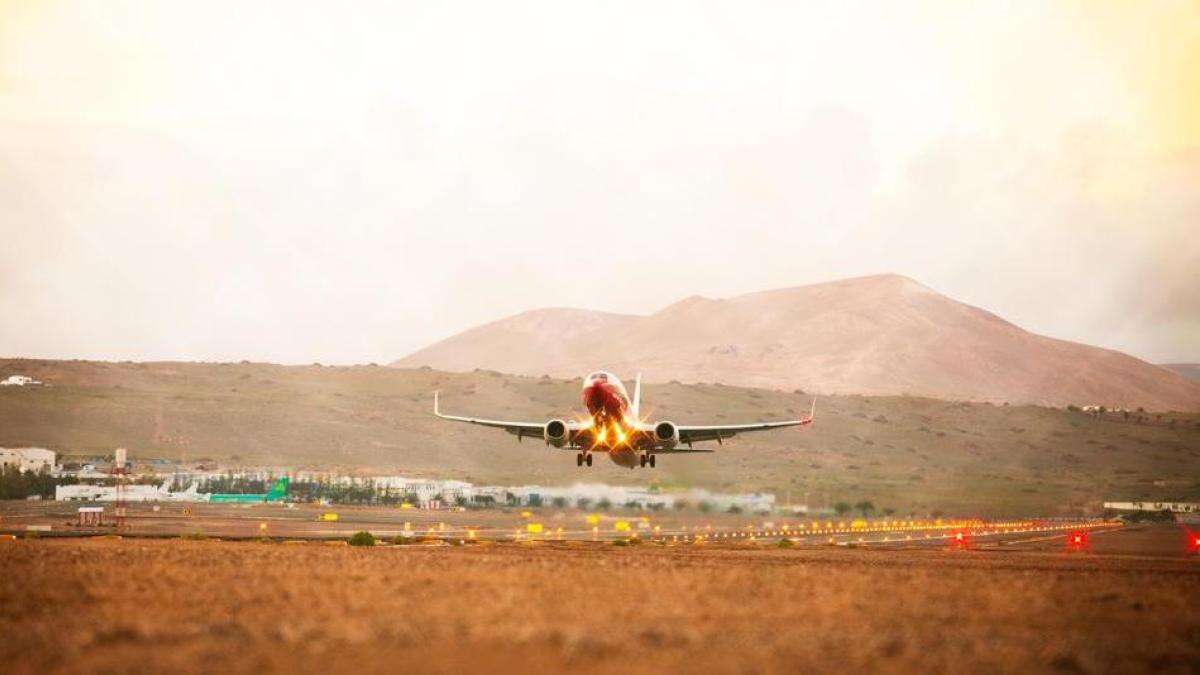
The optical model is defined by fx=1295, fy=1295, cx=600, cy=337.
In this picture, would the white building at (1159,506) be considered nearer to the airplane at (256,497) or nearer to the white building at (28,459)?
the airplane at (256,497)

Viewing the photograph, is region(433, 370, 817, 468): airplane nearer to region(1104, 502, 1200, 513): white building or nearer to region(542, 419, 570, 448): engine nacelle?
region(542, 419, 570, 448): engine nacelle

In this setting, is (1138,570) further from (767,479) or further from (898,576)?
(767,479)

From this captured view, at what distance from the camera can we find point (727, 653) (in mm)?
22422

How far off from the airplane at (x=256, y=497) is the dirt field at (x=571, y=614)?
8873cm

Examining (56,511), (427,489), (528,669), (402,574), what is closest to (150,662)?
(528,669)

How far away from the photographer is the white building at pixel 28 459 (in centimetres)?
16062

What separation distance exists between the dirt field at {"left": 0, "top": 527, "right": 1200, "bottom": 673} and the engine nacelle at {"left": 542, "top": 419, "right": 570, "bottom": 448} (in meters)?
16.1

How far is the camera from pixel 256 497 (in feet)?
464

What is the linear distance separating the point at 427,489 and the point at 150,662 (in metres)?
134

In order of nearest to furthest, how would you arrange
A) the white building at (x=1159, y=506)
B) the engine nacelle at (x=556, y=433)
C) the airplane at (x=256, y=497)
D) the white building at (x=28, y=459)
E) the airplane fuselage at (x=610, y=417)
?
the airplane fuselage at (x=610, y=417)
the engine nacelle at (x=556, y=433)
the airplane at (x=256, y=497)
the white building at (x=1159, y=506)
the white building at (x=28, y=459)

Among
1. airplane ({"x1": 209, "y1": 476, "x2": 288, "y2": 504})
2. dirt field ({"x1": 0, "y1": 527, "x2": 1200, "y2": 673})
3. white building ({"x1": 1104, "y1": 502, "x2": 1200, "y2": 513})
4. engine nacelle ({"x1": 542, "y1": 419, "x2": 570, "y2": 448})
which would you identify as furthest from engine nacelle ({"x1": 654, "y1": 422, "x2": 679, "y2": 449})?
white building ({"x1": 1104, "y1": 502, "x2": 1200, "y2": 513})

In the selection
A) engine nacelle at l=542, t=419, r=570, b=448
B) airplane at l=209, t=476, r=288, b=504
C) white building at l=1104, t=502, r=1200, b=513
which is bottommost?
white building at l=1104, t=502, r=1200, b=513

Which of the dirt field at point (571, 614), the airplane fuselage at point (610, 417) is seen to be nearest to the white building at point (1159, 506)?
the airplane fuselage at point (610, 417)

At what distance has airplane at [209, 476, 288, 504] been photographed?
13638 centimetres
